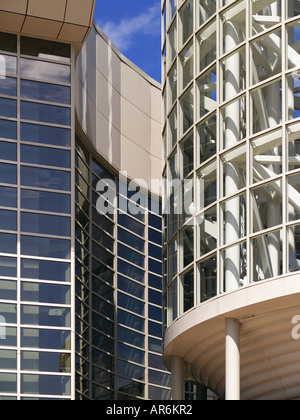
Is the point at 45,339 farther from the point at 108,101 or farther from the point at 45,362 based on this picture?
the point at 108,101

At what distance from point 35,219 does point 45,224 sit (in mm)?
415

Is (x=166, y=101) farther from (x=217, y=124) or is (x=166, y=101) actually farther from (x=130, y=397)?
(x=130, y=397)

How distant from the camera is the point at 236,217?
3359 centimetres

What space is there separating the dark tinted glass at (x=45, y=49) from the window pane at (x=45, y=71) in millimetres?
311

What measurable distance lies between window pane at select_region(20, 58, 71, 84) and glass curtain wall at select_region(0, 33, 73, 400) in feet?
0.13

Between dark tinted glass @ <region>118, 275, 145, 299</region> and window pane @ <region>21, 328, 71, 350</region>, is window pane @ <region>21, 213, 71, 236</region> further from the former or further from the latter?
dark tinted glass @ <region>118, 275, 145, 299</region>

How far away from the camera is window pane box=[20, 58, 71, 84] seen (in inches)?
1704

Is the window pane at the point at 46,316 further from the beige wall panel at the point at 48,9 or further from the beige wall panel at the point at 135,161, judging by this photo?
the beige wall panel at the point at 135,161

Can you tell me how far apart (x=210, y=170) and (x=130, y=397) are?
18.4 meters

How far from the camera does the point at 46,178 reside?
140 feet

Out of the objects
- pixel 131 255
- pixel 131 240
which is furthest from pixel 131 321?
pixel 131 240

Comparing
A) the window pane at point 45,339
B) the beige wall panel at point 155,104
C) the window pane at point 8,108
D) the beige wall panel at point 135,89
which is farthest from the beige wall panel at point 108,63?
the window pane at point 45,339

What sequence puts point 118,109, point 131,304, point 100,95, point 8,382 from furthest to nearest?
point 118,109
point 131,304
point 100,95
point 8,382

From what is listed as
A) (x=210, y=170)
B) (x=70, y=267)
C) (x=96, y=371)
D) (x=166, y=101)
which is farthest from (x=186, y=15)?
(x=96, y=371)
